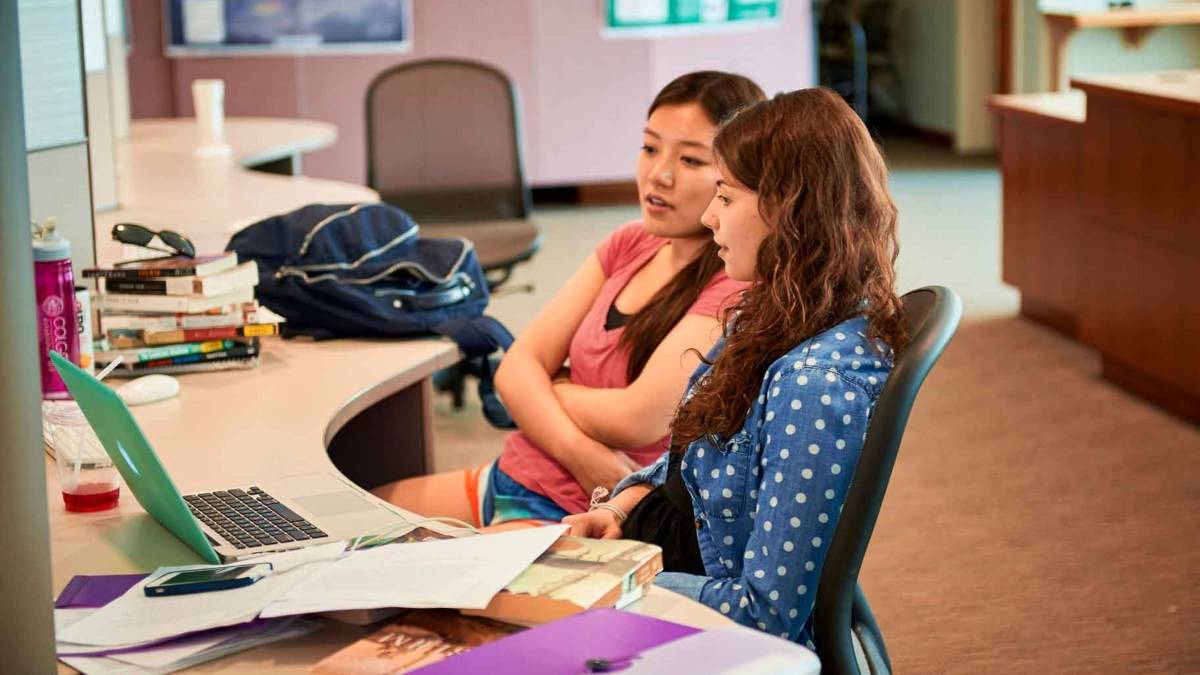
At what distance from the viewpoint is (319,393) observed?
2.20 meters

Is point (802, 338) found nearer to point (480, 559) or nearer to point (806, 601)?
point (806, 601)

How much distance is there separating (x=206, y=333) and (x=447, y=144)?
233 centimetres

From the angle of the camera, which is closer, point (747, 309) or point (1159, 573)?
point (747, 309)

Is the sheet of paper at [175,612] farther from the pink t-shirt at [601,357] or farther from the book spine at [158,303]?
the book spine at [158,303]

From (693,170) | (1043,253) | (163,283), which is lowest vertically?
(1043,253)

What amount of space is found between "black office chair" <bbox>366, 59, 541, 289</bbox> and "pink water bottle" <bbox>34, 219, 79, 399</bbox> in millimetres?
2449

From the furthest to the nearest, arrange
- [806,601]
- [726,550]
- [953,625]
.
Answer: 1. [953,625]
2. [726,550]
3. [806,601]

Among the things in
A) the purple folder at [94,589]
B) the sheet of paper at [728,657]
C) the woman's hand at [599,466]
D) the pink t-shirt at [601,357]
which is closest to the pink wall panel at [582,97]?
the pink t-shirt at [601,357]

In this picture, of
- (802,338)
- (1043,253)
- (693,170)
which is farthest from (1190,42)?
(802,338)

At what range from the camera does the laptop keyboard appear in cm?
158

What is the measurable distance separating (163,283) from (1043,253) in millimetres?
3531

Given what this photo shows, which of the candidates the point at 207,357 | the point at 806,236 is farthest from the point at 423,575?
the point at 207,357

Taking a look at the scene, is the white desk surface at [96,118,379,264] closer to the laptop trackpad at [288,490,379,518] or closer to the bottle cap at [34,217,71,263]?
the bottle cap at [34,217,71,263]

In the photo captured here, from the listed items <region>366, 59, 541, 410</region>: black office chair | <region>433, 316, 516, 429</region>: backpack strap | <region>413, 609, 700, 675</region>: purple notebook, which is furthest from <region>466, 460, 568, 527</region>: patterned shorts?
<region>366, 59, 541, 410</region>: black office chair
